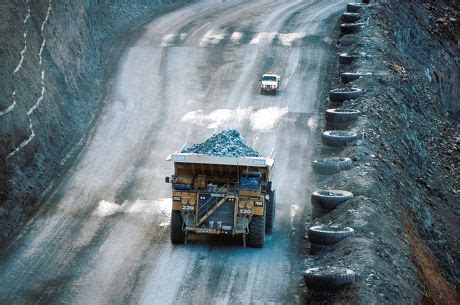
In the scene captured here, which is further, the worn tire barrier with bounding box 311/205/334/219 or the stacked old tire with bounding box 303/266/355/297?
the worn tire barrier with bounding box 311/205/334/219

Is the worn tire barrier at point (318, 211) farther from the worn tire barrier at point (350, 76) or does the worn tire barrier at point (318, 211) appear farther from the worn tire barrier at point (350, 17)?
the worn tire barrier at point (350, 17)

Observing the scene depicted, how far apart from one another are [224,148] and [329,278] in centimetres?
591

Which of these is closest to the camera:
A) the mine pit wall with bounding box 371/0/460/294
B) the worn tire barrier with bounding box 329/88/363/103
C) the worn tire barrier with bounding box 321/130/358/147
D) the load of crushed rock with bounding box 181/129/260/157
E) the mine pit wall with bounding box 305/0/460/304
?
the mine pit wall with bounding box 305/0/460/304

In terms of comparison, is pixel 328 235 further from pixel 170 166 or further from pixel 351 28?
pixel 351 28

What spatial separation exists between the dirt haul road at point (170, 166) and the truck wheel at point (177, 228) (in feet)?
1.14

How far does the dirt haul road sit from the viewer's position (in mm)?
A: 21719

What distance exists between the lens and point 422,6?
59969 millimetres

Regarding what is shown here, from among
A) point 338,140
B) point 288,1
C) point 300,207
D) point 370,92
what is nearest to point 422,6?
point 288,1

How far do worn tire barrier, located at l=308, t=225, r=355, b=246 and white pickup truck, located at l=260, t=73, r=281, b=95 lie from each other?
18087 millimetres

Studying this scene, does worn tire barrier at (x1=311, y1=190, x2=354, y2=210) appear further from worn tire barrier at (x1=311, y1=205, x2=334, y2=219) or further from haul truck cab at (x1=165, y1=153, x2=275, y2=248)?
haul truck cab at (x1=165, y1=153, x2=275, y2=248)

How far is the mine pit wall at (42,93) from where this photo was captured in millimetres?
27594

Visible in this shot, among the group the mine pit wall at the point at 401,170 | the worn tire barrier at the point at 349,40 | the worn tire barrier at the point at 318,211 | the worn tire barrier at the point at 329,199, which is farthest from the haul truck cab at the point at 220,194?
Answer: the worn tire barrier at the point at 349,40

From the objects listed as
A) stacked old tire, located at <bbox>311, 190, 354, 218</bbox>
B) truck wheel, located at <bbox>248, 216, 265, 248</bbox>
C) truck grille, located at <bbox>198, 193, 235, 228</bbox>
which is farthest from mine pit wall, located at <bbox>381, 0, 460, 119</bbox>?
truck grille, located at <bbox>198, 193, 235, 228</bbox>

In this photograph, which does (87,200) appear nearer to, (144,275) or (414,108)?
(144,275)
